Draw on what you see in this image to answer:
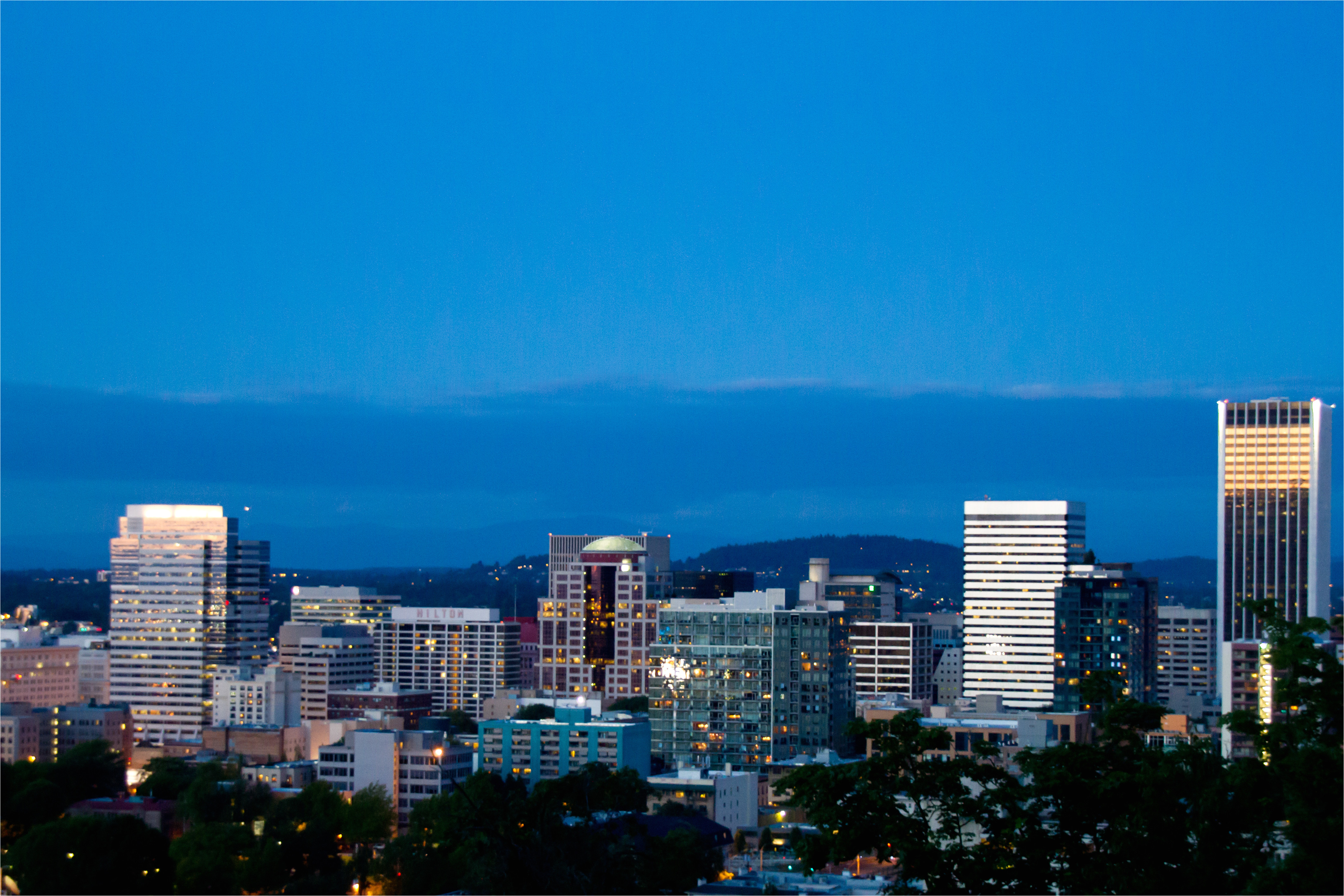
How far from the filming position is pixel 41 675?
93688mm

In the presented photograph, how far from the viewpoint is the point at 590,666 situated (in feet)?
342

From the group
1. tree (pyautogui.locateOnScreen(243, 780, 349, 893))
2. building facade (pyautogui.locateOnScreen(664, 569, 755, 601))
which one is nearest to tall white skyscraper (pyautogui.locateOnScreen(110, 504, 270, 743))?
building facade (pyautogui.locateOnScreen(664, 569, 755, 601))

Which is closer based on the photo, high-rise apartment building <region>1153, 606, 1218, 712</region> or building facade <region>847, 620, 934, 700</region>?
building facade <region>847, 620, 934, 700</region>

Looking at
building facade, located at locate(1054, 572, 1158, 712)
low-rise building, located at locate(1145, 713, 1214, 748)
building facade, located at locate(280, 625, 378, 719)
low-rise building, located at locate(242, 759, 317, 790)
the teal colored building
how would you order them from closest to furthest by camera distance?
low-rise building, located at locate(1145, 713, 1214, 748)
low-rise building, located at locate(242, 759, 317, 790)
the teal colored building
building facade, located at locate(1054, 572, 1158, 712)
building facade, located at locate(280, 625, 378, 719)

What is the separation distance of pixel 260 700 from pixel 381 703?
10.1 meters

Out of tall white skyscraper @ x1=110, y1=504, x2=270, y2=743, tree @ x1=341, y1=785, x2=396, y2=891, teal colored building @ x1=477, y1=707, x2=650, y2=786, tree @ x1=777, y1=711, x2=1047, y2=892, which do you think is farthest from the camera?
tall white skyscraper @ x1=110, y1=504, x2=270, y2=743

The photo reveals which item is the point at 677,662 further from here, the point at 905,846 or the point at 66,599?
the point at 66,599

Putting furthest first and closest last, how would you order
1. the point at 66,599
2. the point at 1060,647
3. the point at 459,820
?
the point at 66,599 → the point at 1060,647 → the point at 459,820

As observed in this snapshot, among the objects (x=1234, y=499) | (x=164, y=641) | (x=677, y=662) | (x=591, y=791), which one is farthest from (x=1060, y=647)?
(x=591, y=791)

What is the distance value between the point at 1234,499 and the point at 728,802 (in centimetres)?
6480

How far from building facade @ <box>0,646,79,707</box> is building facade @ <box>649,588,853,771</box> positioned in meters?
37.7

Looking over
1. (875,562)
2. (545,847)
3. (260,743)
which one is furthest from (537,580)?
(545,847)

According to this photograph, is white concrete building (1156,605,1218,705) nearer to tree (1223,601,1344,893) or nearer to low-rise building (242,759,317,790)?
low-rise building (242,759,317,790)

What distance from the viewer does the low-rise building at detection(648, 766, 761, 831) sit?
5338 cm
